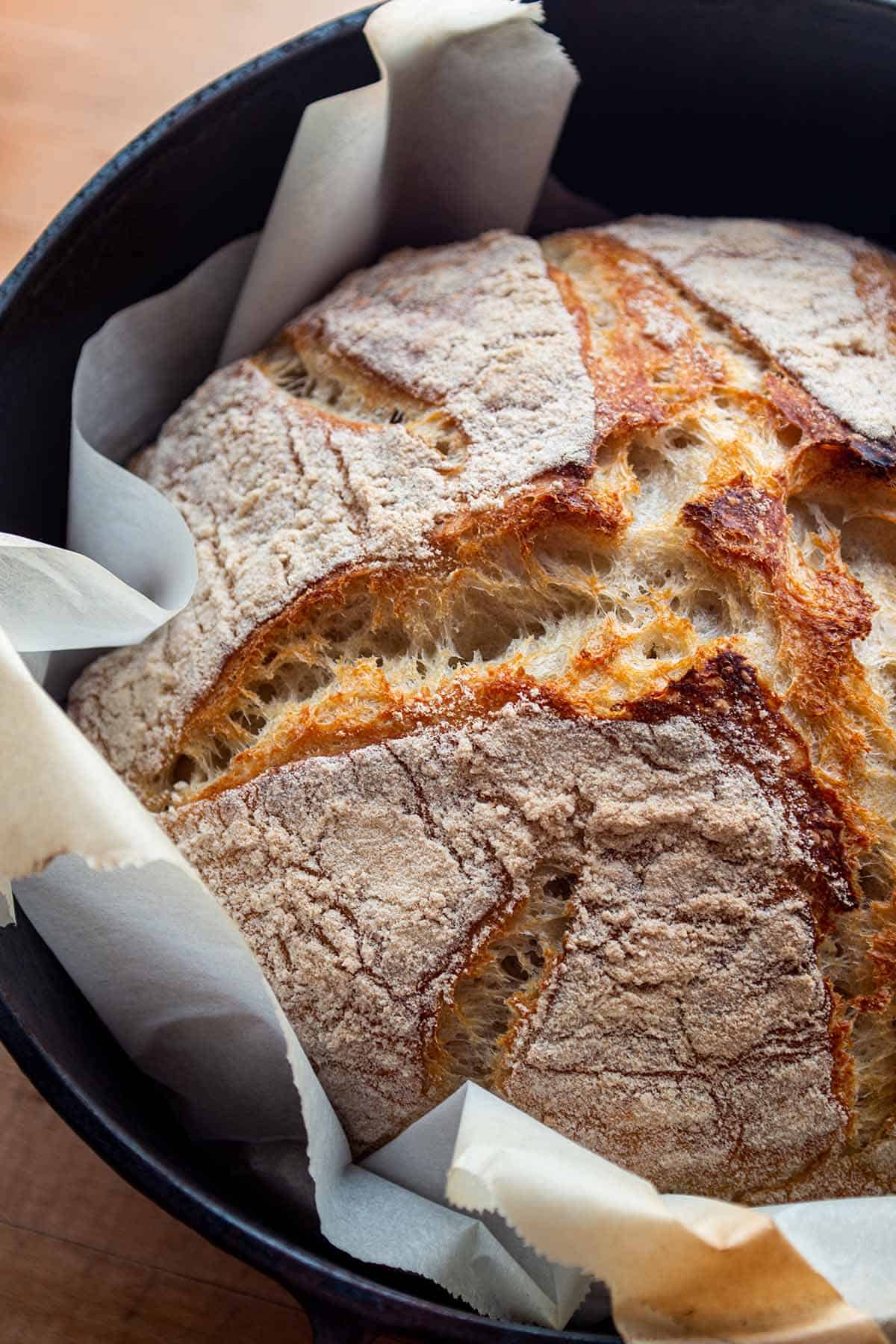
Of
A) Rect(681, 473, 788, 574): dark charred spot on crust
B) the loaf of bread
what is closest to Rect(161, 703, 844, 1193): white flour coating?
the loaf of bread

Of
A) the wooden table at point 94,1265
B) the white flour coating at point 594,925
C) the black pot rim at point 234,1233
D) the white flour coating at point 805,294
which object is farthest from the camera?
the wooden table at point 94,1265

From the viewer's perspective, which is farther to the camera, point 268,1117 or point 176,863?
point 268,1117

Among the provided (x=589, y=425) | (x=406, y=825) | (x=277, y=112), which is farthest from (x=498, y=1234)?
(x=277, y=112)

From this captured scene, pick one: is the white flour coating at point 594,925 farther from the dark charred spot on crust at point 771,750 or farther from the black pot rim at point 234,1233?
the black pot rim at point 234,1233

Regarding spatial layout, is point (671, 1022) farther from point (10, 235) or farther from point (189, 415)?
point (10, 235)

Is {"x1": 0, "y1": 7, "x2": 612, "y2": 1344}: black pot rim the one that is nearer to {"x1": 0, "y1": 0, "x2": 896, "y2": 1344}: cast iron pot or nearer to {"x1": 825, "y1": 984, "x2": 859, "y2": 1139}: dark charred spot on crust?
{"x1": 0, "y1": 0, "x2": 896, "y2": 1344}: cast iron pot

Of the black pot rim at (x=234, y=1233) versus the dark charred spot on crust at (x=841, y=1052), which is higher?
the dark charred spot on crust at (x=841, y=1052)

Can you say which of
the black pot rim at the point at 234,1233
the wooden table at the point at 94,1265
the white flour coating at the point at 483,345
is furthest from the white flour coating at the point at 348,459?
the wooden table at the point at 94,1265

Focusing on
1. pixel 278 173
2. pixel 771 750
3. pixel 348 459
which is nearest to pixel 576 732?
pixel 771 750
